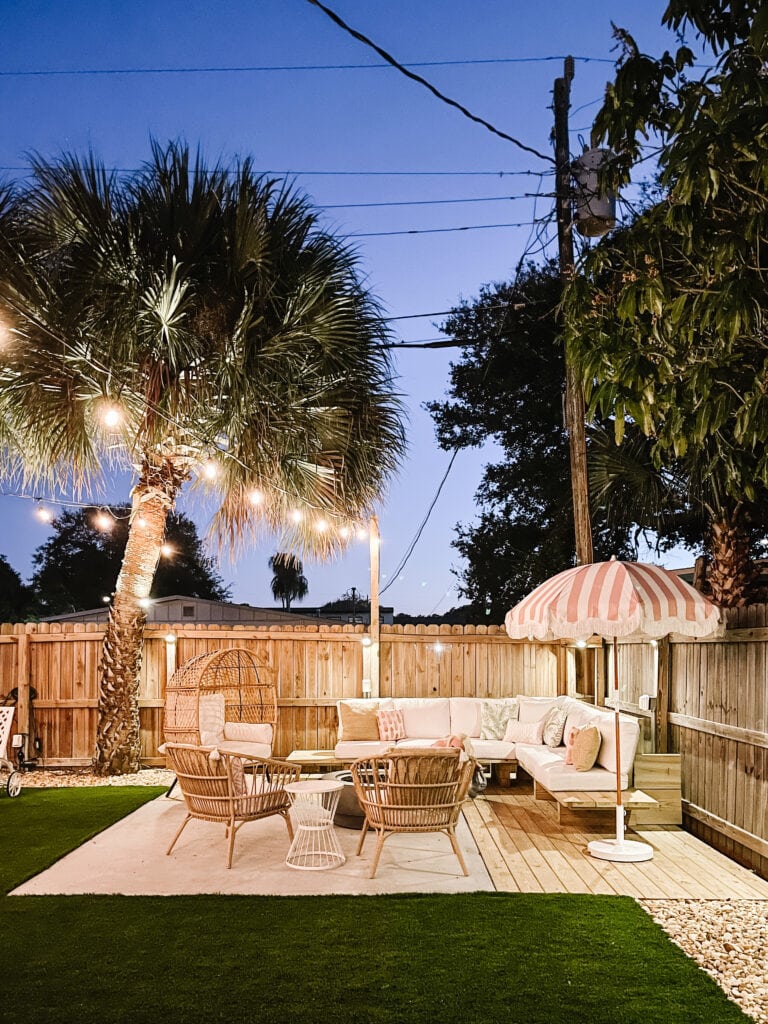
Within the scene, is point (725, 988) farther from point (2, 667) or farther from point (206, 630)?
point (2, 667)

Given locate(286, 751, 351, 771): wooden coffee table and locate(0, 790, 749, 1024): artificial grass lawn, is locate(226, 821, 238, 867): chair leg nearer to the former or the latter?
locate(0, 790, 749, 1024): artificial grass lawn

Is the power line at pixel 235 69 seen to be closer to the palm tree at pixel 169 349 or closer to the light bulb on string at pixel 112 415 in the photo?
the palm tree at pixel 169 349

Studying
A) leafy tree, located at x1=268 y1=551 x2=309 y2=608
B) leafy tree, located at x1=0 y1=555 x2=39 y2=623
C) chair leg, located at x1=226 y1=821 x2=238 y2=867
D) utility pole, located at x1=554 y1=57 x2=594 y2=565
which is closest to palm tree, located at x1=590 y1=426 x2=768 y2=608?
utility pole, located at x1=554 y1=57 x2=594 y2=565

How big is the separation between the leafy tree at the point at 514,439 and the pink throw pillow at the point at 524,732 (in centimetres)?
520

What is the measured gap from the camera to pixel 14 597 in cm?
3253

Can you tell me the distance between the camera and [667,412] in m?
3.85

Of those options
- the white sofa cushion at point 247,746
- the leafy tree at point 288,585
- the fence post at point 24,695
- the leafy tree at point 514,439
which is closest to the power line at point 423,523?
the leafy tree at point 514,439

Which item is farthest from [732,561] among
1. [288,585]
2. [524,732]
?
[288,585]

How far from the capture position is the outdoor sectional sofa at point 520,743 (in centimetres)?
711

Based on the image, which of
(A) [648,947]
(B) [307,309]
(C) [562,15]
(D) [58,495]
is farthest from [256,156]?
(A) [648,947]

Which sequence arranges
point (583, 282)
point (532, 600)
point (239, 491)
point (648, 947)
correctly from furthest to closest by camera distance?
point (239, 491) → point (532, 600) → point (648, 947) → point (583, 282)

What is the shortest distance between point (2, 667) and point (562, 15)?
8762 mm

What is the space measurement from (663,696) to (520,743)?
1.88 metres

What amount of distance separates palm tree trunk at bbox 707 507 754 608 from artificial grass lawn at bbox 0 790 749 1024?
16.0 ft
